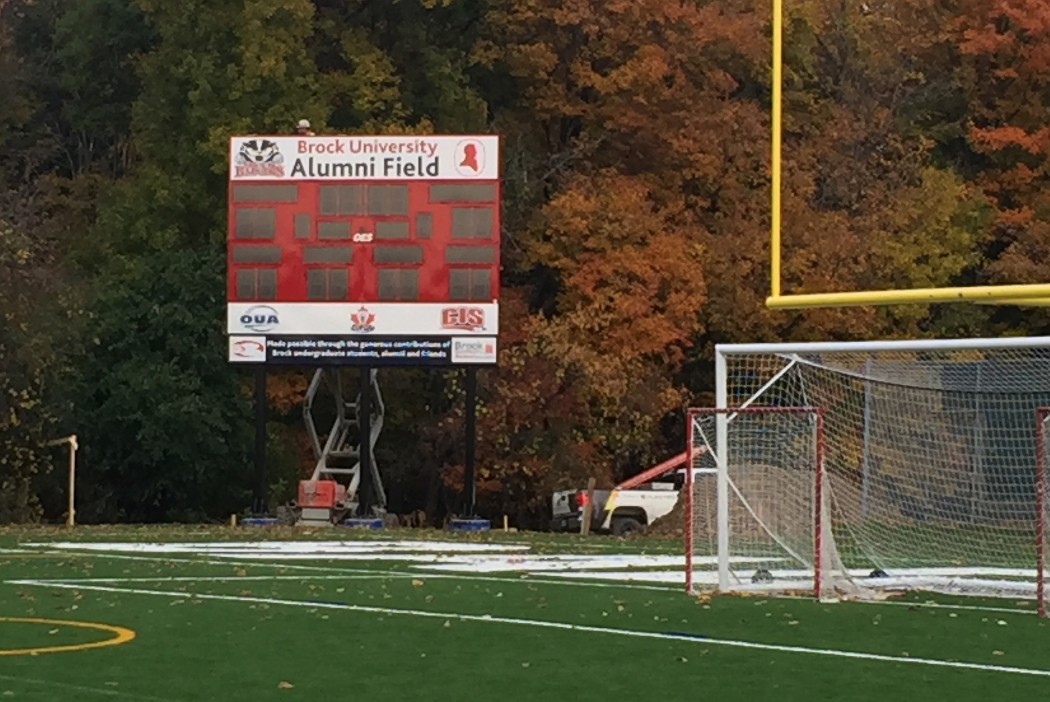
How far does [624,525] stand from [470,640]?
2145 centimetres

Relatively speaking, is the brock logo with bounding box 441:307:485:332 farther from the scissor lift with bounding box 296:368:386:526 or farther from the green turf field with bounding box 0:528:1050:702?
the green turf field with bounding box 0:528:1050:702

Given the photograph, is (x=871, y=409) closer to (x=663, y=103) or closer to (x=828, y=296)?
(x=828, y=296)

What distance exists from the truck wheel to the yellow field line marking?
67.1 ft

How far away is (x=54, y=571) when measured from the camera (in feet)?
Answer: 56.6

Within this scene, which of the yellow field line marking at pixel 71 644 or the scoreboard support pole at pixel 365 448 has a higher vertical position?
the scoreboard support pole at pixel 365 448

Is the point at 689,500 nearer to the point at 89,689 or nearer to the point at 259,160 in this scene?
the point at 89,689

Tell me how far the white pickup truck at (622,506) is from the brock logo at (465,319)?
4.39 meters

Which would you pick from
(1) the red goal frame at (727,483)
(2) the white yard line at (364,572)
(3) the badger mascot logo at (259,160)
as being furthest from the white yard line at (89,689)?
(3) the badger mascot logo at (259,160)

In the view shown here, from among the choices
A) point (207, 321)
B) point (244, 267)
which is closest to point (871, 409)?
point (244, 267)

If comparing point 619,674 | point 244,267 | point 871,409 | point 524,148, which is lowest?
point 619,674

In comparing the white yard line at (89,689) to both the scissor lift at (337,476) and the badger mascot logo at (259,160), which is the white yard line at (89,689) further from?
the scissor lift at (337,476)

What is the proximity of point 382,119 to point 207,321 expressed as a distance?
22.3 ft

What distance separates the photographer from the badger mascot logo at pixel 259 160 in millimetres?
29484

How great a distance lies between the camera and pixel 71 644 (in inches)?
434
